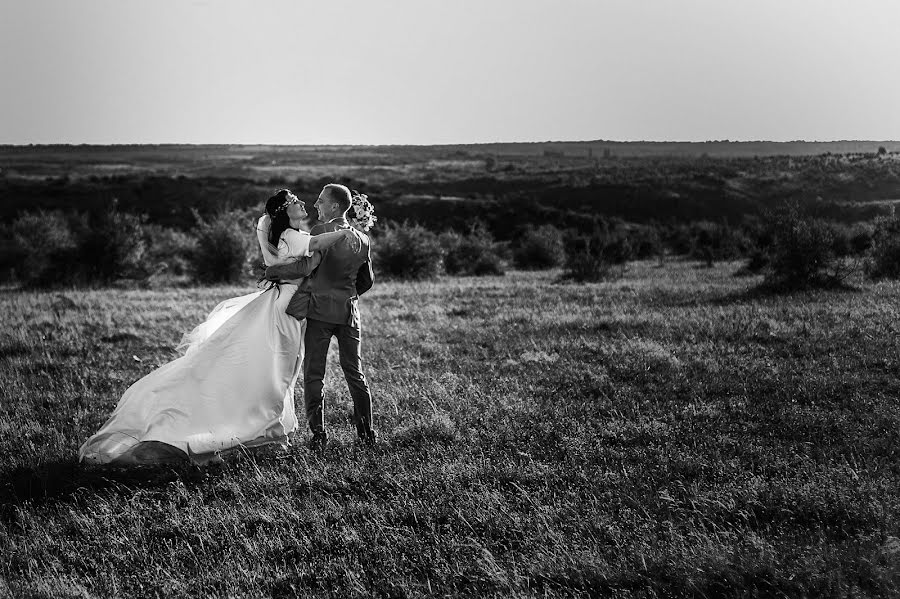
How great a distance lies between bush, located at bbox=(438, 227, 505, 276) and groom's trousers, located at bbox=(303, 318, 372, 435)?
2419 cm

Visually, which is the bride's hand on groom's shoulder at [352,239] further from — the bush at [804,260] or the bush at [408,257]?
the bush at [408,257]

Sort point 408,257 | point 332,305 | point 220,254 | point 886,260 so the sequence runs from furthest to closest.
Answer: point 408,257
point 220,254
point 886,260
point 332,305

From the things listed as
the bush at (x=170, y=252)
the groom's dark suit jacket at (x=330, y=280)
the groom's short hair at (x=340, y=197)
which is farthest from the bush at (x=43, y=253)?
the groom's short hair at (x=340, y=197)

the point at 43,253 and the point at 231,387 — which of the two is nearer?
the point at 231,387

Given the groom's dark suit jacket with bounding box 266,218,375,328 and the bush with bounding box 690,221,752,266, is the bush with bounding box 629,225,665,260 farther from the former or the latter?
the groom's dark suit jacket with bounding box 266,218,375,328

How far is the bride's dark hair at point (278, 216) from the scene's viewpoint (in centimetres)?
667

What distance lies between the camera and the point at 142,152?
170 metres

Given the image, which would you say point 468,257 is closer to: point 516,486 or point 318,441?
point 318,441

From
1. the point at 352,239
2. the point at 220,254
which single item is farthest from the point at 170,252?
the point at 352,239

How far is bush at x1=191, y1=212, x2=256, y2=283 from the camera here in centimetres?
2780

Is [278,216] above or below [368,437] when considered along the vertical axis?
above

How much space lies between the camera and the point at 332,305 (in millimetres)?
Result: 6637

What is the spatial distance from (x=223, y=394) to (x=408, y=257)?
76.4 ft

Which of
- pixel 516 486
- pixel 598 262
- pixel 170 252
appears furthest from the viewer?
pixel 170 252
